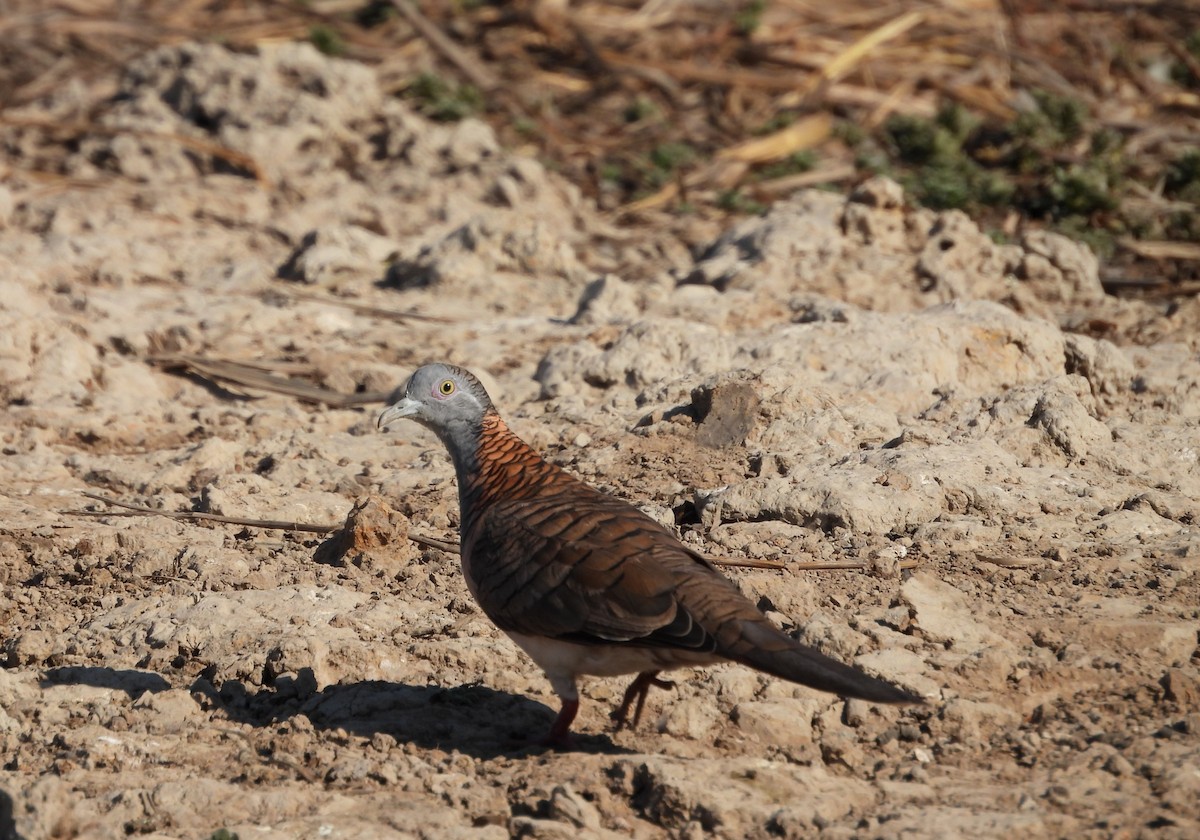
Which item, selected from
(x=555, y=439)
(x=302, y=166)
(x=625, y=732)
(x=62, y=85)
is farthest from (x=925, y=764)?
(x=62, y=85)

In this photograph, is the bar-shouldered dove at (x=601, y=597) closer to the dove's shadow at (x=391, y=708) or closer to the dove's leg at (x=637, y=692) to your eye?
the dove's leg at (x=637, y=692)

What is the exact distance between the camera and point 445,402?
18.1 ft

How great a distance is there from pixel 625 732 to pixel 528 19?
8.88m

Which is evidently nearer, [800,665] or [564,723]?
[800,665]

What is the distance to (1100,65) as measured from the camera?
11820mm

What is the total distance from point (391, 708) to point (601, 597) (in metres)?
0.88

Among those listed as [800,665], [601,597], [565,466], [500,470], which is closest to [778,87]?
[565,466]

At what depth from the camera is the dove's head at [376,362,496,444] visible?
5504mm

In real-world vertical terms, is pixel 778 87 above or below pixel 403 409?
below

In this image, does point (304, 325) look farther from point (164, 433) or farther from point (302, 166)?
point (302, 166)

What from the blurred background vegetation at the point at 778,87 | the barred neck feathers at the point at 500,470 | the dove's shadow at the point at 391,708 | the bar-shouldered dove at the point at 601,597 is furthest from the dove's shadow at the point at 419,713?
the blurred background vegetation at the point at 778,87

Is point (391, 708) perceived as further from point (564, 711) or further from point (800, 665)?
point (800, 665)

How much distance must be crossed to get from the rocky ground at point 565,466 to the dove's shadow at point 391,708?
0.06 ft

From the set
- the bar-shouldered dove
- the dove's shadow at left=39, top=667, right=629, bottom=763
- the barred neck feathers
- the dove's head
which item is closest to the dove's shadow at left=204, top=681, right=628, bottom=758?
the dove's shadow at left=39, top=667, right=629, bottom=763
